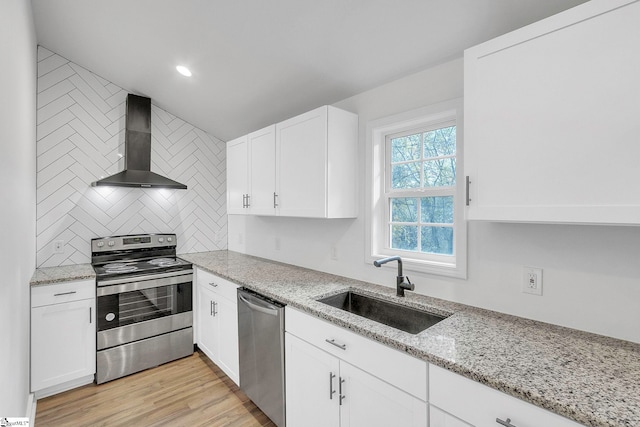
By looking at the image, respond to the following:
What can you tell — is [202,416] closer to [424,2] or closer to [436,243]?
[436,243]

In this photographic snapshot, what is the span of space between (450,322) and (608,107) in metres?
1.04

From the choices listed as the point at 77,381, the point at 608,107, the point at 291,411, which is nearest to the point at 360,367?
the point at 291,411

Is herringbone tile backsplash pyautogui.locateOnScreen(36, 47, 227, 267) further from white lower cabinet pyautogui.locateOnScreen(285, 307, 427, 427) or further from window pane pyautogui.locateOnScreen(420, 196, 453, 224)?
window pane pyautogui.locateOnScreen(420, 196, 453, 224)

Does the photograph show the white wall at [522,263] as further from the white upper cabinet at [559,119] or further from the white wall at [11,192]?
the white wall at [11,192]

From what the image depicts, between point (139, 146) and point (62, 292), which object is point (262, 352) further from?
point (139, 146)

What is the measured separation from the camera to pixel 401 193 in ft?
6.92

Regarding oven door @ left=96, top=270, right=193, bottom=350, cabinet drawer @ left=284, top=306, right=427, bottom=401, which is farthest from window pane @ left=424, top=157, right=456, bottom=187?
oven door @ left=96, top=270, right=193, bottom=350

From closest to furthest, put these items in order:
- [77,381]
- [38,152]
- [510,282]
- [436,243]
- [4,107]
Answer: [4,107] → [510,282] → [436,243] → [77,381] → [38,152]

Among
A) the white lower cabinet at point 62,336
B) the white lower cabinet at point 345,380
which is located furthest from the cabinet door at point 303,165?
the white lower cabinet at point 62,336

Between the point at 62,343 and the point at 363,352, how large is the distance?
2445 mm

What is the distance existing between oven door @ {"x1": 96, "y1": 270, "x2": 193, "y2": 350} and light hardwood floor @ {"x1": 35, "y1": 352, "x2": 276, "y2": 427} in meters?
0.36

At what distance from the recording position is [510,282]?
1528 mm

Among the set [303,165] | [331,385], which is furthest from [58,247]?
[331,385]

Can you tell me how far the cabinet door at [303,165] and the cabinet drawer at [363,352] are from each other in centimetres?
73
